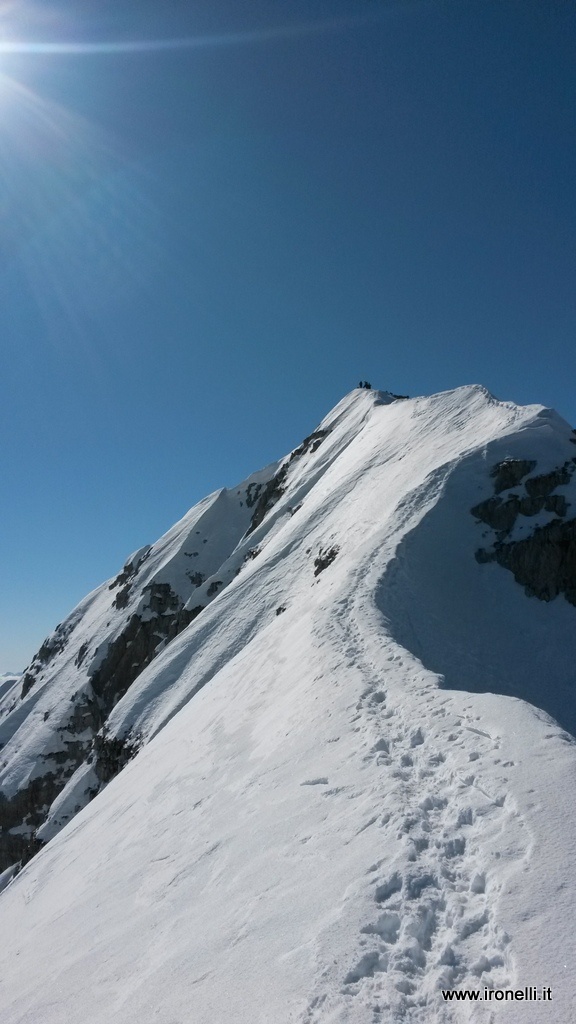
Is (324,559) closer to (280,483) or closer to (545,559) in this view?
(545,559)

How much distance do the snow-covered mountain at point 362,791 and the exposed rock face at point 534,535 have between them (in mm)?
102

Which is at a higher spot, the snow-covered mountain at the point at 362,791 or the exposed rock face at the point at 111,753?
the exposed rock face at the point at 111,753

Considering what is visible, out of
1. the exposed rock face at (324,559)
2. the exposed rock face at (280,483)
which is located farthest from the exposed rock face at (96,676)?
the exposed rock face at (324,559)

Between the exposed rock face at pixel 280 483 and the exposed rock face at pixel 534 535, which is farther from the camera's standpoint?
the exposed rock face at pixel 280 483

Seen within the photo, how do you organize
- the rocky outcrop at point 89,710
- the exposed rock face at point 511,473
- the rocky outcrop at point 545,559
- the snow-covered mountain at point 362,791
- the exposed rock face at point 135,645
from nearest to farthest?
the snow-covered mountain at point 362,791 → the rocky outcrop at point 545,559 → the exposed rock face at point 511,473 → the rocky outcrop at point 89,710 → the exposed rock face at point 135,645

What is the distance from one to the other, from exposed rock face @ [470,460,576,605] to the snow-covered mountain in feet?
0.34

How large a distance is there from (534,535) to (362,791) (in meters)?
20.7

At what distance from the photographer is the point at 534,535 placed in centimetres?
2612

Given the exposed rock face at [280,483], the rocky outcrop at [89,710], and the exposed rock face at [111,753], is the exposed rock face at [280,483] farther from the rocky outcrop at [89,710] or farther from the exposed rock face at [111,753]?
the exposed rock face at [111,753]

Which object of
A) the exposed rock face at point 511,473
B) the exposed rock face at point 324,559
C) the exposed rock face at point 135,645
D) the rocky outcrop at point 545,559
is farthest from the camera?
the exposed rock face at point 135,645

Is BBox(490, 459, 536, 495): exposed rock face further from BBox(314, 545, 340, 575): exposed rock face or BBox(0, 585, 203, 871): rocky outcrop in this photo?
BBox(0, 585, 203, 871): rocky outcrop

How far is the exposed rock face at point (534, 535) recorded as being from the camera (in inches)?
984

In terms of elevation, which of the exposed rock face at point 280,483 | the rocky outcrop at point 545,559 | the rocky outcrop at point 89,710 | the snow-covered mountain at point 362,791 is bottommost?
the rocky outcrop at point 545,559

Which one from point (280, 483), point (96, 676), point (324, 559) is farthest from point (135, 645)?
point (324, 559)
